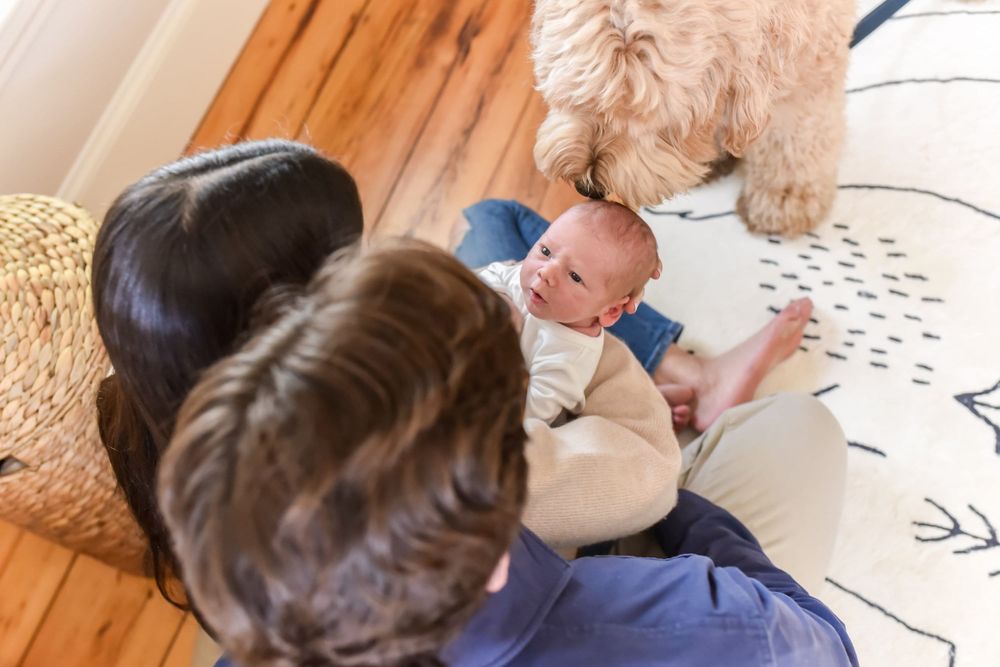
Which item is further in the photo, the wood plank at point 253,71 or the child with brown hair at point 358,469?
the wood plank at point 253,71

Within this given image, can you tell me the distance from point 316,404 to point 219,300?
0.21 m

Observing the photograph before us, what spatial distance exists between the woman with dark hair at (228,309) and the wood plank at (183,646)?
0.36 meters

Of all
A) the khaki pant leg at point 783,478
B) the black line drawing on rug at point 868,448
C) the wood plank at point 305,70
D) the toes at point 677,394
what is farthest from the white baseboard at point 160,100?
the black line drawing on rug at point 868,448

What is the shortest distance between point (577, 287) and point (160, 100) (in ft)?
3.33

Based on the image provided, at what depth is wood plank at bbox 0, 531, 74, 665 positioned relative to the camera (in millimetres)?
1225

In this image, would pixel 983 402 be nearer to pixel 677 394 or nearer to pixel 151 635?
pixel 677 394

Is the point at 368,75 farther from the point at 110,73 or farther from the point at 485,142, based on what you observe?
the point at 110,73

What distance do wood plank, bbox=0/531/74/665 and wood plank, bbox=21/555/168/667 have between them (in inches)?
0.4

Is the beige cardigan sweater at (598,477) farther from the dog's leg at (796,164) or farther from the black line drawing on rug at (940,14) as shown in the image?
the black line drawing on rug at (940,14)

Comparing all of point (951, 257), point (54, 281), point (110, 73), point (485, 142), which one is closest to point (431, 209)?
point (485, 142)

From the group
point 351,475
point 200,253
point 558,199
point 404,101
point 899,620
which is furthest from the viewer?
point 404,101

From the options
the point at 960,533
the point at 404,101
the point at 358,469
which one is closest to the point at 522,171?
the point at 404,101

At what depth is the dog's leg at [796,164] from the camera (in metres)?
1.21

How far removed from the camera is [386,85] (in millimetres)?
1631
